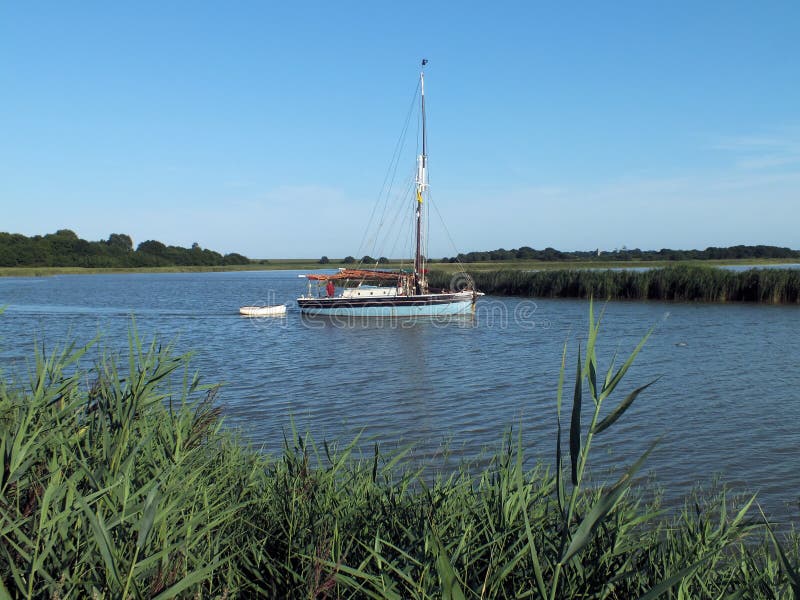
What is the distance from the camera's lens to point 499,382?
1581cm

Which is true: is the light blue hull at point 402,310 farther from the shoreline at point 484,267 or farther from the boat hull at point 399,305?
the shoreline at point 484,267

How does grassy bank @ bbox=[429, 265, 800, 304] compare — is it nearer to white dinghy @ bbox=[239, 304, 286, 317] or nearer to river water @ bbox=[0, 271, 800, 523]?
river water @ bbox=[0, 271, 800, 523]

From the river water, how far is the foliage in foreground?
2.33ft

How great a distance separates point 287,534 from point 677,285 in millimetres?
39598

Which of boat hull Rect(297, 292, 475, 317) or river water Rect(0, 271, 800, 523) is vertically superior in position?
boat hull Rect(297, 292, 475, 317)

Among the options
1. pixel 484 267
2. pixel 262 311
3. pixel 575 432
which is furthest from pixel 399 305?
pixel 484 267

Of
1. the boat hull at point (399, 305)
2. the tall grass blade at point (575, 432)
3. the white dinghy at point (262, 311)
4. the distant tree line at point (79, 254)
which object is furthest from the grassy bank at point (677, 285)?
the distant tree line at point (79, 254)

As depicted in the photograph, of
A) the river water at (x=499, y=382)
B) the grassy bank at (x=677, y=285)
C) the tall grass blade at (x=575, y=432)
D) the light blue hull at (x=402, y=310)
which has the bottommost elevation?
the river water at (x=499, y=382)

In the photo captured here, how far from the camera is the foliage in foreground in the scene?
2.90 m

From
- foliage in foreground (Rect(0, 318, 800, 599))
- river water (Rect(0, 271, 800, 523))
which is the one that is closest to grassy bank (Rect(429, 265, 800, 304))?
river water (Rect(0, 271, 800, 523))

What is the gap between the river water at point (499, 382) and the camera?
9602 millimetres

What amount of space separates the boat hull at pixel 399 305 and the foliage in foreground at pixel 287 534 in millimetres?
28272

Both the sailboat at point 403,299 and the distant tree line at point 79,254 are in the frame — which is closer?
the sailboat at point 403,299

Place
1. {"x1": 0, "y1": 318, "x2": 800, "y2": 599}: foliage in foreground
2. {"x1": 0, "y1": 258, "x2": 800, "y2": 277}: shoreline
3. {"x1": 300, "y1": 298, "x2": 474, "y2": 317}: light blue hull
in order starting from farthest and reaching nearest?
{"x1": 0, "y1": 258, "x2": 800, "y2": 277}: shoreline
{"x1": 300, "y1": 298, "x2": 474, "y2": 317}: light blue hull
{"x1": 0, "y1": 318, "x2": 800, "y2": 599}: foliage in foreground
